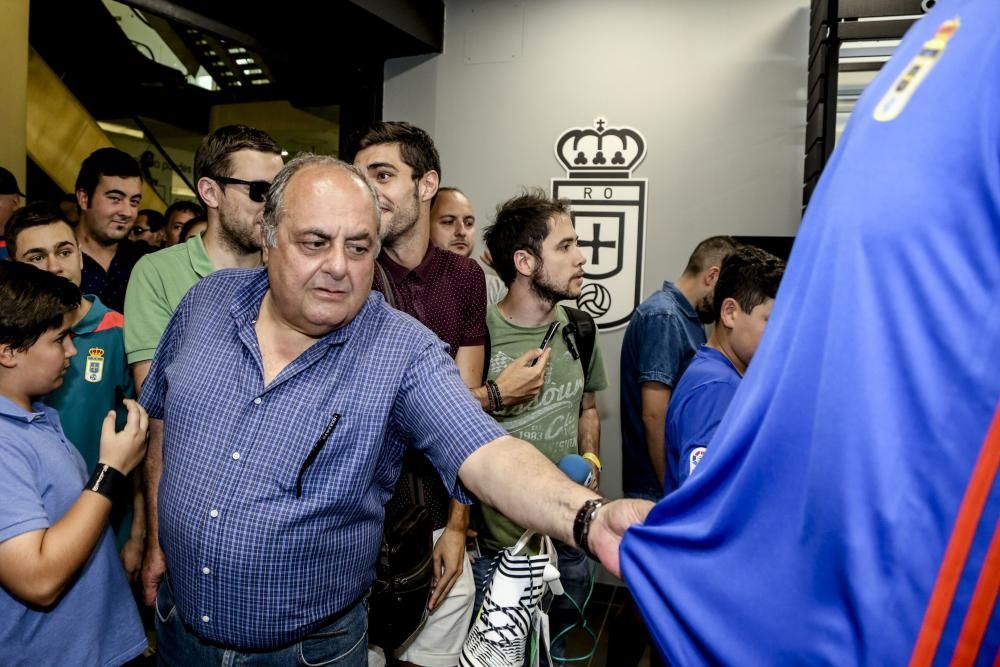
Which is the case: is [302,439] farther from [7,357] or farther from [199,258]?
[199,258]

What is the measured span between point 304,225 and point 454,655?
1.32 metres

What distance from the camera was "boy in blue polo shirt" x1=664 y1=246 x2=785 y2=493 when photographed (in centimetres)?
188

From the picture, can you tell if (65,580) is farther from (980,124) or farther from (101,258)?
(101,258)

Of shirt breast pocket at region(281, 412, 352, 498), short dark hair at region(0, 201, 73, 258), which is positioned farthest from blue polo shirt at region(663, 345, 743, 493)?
short dark hair at region(0, 201, 73, 258)

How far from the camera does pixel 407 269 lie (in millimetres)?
2316

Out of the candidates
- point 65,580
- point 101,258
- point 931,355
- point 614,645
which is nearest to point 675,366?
point 614,645

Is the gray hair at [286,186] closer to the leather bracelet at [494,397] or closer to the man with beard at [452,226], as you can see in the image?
the leather bracelet at [494,397]

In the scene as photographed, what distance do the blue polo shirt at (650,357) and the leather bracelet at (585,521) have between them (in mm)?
1921

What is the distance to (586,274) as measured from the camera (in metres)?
4.79

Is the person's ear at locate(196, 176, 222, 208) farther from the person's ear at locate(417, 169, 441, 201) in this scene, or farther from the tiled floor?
the tiled floor

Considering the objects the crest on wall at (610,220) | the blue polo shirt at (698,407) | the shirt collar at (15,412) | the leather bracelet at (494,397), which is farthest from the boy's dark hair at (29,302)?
the crest on wall at (610,220)

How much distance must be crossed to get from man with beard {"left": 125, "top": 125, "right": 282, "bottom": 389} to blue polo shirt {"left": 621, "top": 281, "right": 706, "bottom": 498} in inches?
63.5

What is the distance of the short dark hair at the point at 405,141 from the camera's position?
7.65 feet

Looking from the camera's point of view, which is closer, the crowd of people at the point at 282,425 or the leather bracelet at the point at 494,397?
the crowd of people at the point at 282,425
